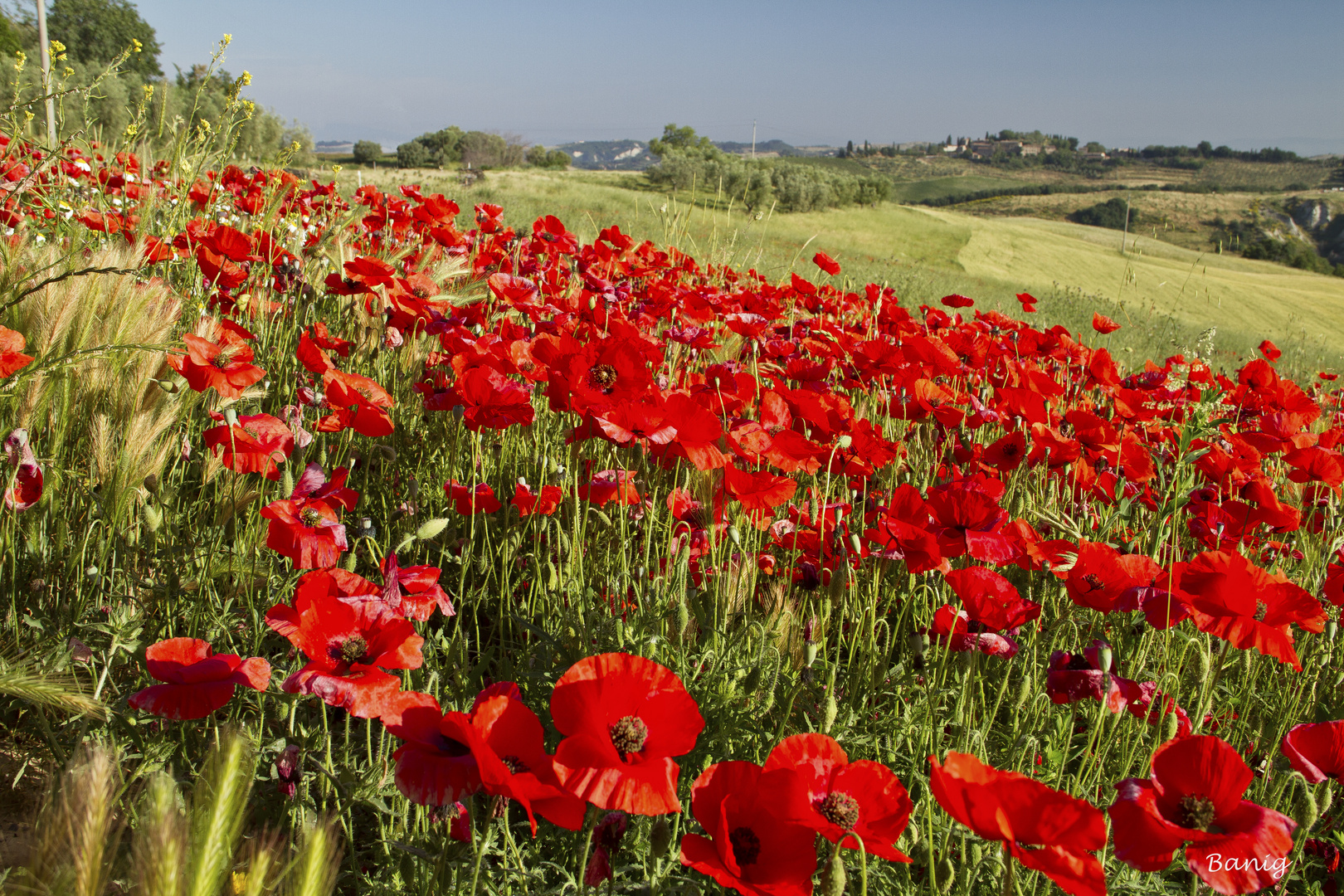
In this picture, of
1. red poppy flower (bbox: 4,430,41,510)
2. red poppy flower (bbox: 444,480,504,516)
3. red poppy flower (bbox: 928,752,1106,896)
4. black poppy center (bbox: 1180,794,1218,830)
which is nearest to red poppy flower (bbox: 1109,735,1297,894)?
black poppy center (bbox: 1180,794,1218,830)

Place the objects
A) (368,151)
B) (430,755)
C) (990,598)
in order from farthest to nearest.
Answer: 1. (368,151)
2. (990,598)
3. (430,755)

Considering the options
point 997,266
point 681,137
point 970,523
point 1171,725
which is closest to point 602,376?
point 970,523

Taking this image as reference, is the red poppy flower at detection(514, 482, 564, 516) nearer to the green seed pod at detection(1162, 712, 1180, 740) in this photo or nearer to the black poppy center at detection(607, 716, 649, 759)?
the black poppy center at detection(607, 716, 649, 759)

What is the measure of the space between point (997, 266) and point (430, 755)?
31606 mm

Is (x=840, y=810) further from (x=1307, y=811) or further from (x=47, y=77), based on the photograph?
(x=47, y=77)

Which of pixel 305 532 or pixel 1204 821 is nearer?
pixel 1204 821

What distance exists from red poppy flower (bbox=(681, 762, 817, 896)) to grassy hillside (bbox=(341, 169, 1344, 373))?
478 cm

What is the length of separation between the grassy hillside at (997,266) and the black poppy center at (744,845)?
4.79 meters

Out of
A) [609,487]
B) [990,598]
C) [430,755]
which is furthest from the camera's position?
[609,487]

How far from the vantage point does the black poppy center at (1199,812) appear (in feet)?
2.93

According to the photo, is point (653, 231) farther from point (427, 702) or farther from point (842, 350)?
point (427, 702)

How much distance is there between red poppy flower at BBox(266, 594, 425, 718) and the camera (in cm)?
93

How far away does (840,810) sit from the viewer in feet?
2.89

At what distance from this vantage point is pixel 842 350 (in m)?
2.78
